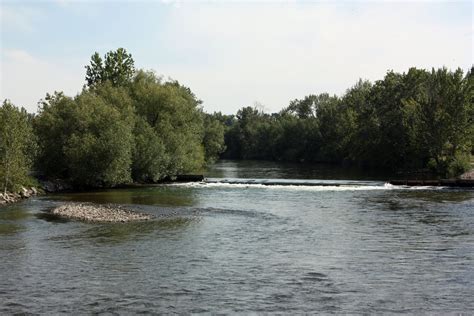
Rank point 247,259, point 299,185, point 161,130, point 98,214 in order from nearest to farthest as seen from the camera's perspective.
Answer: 1. point 247,259
2. point 98,214
3. point 299,185
4. point 161,130

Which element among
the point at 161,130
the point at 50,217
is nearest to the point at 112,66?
the point at 161,130

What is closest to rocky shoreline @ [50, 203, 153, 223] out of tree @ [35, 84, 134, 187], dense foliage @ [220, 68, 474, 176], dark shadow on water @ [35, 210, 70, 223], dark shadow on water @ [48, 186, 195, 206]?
dark shadow on water @ [35, 210, 70, 223]

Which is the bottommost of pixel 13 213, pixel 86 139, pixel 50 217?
pixel 50 217

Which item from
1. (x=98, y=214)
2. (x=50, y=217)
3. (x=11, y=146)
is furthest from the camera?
(x=11, y=146)

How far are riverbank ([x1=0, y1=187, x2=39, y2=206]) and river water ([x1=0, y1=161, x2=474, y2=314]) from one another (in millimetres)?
3104

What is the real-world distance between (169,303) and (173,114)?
5274 centimetres

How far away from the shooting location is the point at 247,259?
954 inches

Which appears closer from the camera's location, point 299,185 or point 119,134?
point 119,134

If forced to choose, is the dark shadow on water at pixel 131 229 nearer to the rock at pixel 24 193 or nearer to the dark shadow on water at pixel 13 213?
the dark shadow on water at pixel 13 213

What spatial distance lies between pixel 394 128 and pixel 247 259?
70568mm

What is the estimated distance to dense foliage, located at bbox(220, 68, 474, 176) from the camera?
2879 inches

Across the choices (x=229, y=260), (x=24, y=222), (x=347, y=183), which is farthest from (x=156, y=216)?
(x=347, y=183)

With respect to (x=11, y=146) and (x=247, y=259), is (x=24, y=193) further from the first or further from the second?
(x=247, y=259)

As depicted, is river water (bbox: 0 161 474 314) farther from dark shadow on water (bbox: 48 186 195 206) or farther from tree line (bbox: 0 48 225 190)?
tree line (bbox: 0 48 225 190)
